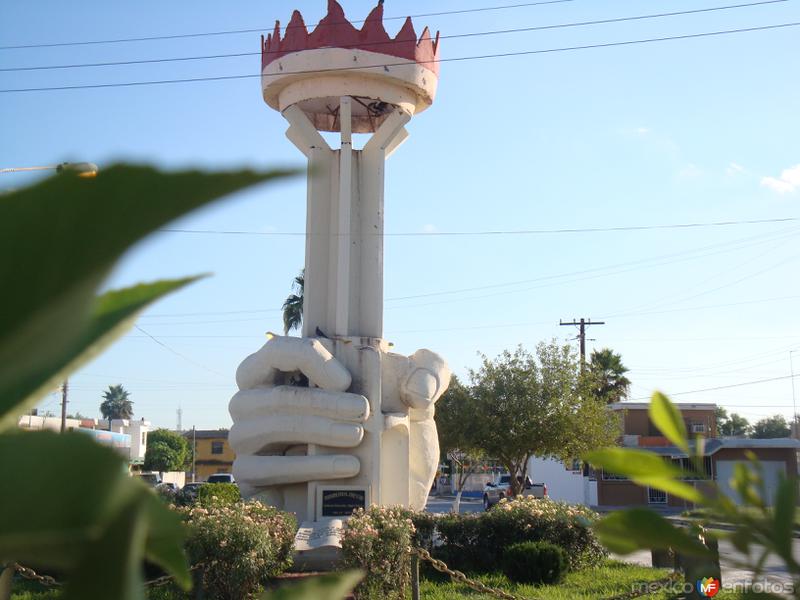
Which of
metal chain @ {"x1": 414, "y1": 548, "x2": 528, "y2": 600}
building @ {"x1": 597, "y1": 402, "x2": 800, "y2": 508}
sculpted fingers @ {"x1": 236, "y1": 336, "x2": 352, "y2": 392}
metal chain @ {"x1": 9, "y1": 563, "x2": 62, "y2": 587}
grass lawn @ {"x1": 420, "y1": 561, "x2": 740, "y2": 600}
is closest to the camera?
metal chain @ {"x1": 9, "y1": 563, "x2": 62, "y2": 587}

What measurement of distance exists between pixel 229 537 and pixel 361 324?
6622 mm

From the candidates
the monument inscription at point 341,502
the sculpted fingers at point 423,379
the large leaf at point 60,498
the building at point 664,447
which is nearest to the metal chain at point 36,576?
the large leaf at point 60,498

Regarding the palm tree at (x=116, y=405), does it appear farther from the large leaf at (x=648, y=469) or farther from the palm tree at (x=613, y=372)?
the large leaf at (x=648, y=469)

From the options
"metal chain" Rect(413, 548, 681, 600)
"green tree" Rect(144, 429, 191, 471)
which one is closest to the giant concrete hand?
"metal chain" Rect(413, 548, 681, 600)

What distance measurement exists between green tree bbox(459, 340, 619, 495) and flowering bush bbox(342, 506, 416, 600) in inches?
510

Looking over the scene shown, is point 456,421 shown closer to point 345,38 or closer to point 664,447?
point 345,38

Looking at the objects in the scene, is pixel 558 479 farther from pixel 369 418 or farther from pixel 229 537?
pixel 229 537

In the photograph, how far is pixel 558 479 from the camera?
138ft

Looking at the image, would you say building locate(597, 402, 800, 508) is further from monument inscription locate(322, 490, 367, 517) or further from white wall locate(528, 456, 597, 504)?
monument inscription locate(322, 490, 367, 517)

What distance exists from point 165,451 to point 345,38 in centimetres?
4391

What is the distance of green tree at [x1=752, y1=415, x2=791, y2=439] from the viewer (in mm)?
69375

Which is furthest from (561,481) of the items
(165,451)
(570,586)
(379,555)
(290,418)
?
(379,555)

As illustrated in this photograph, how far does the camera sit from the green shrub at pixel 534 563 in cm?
1239

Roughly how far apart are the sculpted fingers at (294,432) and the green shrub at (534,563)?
331cm
